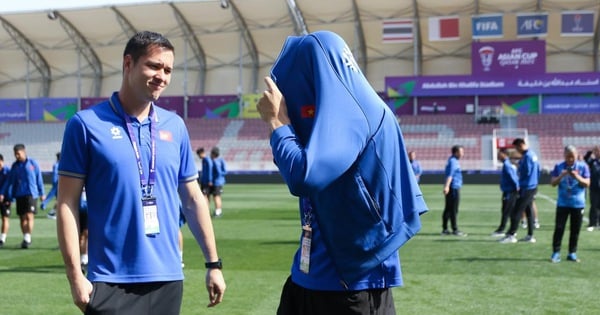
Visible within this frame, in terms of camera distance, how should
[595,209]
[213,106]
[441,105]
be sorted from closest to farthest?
[595,209] → [441,105] → [213,106]

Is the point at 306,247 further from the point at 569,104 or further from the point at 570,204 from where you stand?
the point at 569,104

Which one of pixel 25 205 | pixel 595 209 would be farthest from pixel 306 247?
pixel 595 209

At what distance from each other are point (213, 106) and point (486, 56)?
64.4 ft

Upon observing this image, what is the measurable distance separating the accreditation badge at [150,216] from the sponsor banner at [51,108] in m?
55.0

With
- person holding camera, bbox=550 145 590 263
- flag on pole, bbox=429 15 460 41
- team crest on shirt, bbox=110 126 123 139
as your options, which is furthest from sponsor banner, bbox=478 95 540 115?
team crest on shirt, bbox=110 126 123 139

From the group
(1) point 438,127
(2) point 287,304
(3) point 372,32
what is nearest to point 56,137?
(3) point 372,32

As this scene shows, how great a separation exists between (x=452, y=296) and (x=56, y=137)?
5131cm

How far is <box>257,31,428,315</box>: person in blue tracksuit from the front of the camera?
229cm

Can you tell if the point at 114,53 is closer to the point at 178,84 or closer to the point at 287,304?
the point at 178,84

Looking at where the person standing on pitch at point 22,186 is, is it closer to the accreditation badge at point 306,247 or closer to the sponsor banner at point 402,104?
the accreditation badge at point 306,247

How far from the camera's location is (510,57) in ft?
157

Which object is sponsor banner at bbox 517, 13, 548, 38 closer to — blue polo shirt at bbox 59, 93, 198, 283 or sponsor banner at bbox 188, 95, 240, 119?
sponsor banner at bbox 188, 95, 240, 119

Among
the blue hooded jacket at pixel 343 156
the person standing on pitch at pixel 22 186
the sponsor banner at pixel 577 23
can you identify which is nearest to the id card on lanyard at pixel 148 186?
the blue hooded jacket at pixel 343 156

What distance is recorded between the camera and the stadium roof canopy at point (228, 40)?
163ft
